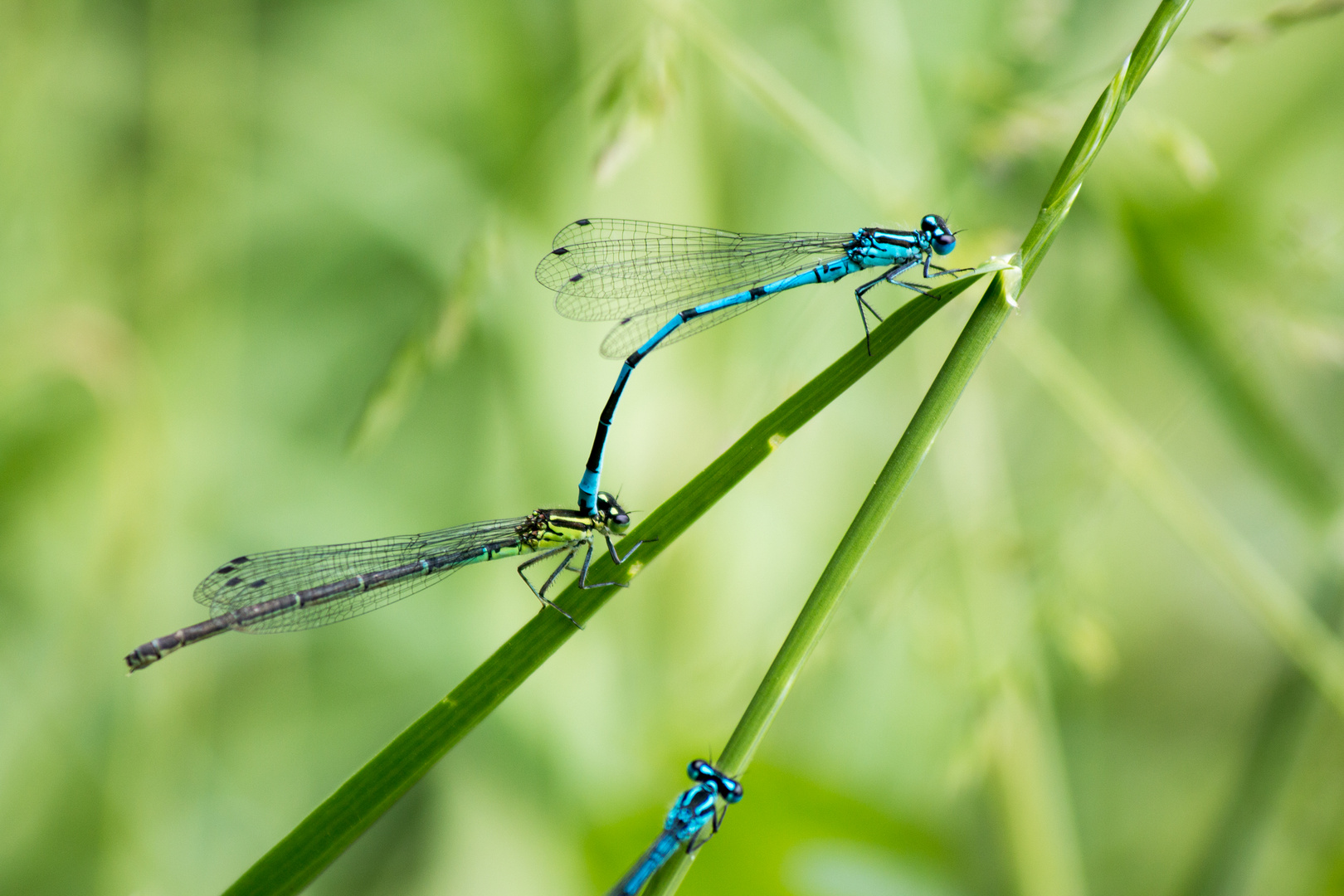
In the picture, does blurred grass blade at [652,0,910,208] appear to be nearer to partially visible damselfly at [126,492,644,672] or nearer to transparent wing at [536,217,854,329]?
transparent wing at [536,217,854,329]

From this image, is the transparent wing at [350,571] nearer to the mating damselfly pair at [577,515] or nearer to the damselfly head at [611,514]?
the mating damselfly pair at [577,515]

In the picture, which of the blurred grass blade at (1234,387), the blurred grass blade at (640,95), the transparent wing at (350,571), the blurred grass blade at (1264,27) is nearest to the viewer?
the blurred grass blade at (1264,27)

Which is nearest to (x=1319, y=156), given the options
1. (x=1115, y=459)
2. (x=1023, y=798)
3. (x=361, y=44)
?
(x=1115, y=459)

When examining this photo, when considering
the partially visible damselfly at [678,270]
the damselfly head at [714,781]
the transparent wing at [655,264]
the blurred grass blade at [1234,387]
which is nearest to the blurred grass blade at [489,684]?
the damselfly head at [714,781]

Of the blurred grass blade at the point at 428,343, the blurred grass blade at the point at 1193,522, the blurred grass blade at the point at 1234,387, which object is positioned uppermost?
the blurred grass blade at the point at 1234,387

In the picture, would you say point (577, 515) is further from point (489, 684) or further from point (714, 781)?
point (489, 684)

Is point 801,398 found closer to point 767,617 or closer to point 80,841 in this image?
point 767,617

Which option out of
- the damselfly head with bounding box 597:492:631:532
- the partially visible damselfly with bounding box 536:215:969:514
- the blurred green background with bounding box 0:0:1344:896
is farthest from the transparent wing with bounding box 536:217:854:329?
the damselfly head with bounding box 597:492:631:532

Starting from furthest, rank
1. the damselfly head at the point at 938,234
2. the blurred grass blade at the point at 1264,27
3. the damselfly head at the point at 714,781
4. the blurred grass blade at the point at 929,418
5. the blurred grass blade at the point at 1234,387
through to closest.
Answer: the blurred grass blade at the point at 1234,387, the damselfly head at the point at 938,234, the blurred grass blade at the point at 1264,27, the damselfly head at the point at 714,781, the blurred grass blade at the point at 929,418
